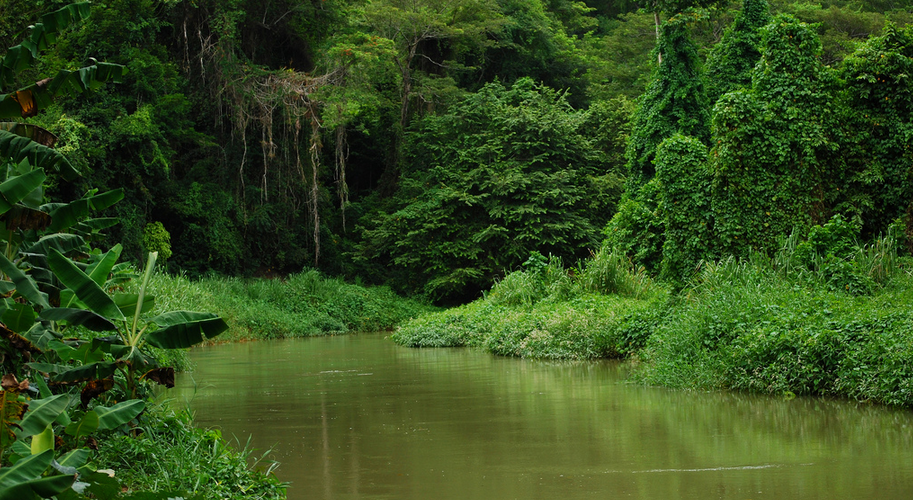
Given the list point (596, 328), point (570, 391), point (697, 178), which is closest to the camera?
point (570, 391)

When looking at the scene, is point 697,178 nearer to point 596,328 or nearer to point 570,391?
point 596,328

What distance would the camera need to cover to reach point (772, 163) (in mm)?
15891

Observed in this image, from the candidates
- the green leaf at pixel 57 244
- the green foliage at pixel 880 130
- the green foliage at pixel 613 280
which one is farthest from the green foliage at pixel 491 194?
→ the green leaf at pixel 57 244

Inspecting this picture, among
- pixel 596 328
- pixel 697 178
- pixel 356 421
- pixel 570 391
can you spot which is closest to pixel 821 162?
pixel 697 178

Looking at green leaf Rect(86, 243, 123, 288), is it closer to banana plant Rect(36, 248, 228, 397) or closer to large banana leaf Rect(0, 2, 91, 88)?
banana plant Rect(36, 248, 228, 397)

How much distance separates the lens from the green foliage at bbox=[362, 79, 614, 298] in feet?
102

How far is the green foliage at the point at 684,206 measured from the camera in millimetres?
16094

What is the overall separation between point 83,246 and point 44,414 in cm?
382

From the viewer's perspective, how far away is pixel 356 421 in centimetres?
937

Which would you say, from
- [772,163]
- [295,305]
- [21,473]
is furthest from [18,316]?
[295,305]

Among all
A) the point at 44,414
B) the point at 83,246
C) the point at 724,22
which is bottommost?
the point at 44,414

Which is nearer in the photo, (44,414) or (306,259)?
(44,414)

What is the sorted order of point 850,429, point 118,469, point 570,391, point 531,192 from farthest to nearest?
point 531,192 → point 570,391 → point 850,429 → point 118,469

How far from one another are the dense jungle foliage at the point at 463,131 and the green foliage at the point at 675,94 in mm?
62
